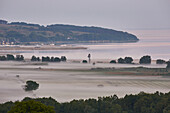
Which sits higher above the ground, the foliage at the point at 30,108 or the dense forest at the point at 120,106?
the foliage at the point at 30,108

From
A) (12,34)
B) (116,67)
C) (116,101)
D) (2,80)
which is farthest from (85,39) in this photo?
(116,101)

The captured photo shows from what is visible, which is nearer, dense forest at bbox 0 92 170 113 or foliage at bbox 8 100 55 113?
foliage at bbox 8 100 55 113

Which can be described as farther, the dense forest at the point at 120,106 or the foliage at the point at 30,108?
the dense forest at the point at 120,106

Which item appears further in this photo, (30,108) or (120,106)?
(120,106)

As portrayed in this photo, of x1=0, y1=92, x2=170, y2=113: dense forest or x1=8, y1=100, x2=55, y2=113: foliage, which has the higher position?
x1=8, y1=100, x2=55, y2=113: foliage

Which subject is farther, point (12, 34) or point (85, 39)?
point (85, 39)

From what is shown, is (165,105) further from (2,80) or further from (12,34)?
(12,34)

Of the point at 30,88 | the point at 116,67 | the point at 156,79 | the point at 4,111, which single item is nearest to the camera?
the point at 4,111

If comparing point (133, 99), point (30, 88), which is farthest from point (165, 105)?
point (30, 88)

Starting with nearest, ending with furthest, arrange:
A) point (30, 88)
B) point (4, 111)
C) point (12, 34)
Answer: point (4, 111)
point (30, 88)
point (12, 34)

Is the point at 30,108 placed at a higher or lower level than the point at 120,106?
higher

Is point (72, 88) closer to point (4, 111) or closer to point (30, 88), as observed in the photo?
point (30, 88)
